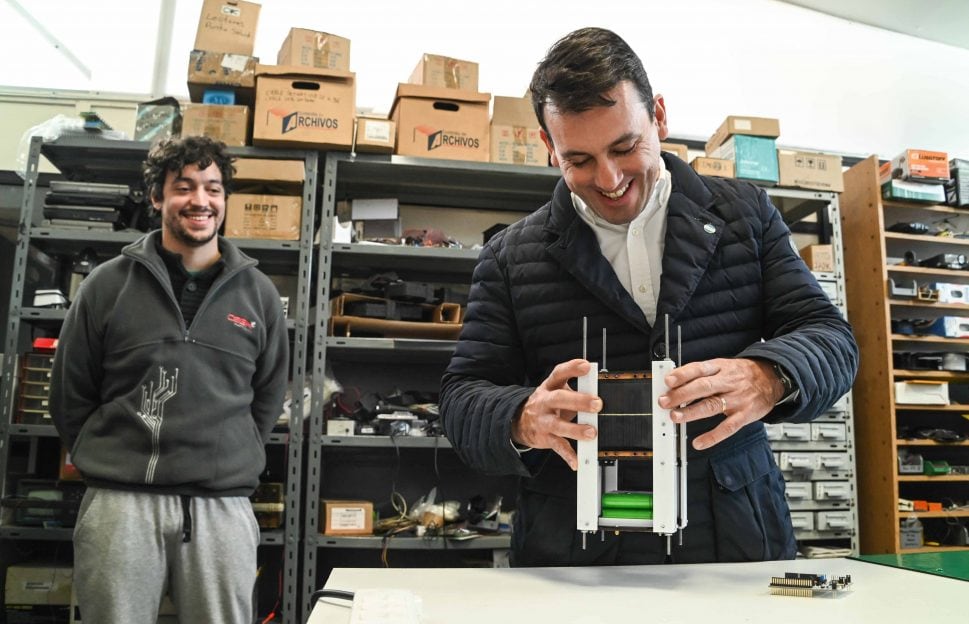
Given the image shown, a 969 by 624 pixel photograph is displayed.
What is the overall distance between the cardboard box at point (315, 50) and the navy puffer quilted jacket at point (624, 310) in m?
1.70

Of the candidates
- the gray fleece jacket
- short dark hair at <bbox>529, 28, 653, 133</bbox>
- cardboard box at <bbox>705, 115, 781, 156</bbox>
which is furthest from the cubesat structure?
cardboard box at <bbox>705, 115, 781, 156</bbox>

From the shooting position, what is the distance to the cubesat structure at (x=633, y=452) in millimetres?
774

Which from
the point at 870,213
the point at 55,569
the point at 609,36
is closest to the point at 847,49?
the point at 870,213

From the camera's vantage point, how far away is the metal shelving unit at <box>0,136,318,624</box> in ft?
7.37

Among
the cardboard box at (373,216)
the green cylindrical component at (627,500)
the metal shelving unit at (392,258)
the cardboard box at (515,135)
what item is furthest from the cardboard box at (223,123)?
the green cylindrical component at (627,500)

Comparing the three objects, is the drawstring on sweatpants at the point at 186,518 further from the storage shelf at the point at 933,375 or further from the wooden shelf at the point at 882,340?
the storage shelf at the point at 933,375

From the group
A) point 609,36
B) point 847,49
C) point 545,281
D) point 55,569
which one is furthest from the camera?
point 847,49

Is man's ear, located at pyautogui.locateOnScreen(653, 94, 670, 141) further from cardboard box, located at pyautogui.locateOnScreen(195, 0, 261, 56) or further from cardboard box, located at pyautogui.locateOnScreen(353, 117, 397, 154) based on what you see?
cardboard box, located at pyautogui.locateOnScreen(195, 0, 261, 56)

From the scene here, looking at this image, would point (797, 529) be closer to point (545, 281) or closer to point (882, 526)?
point (882, 526)

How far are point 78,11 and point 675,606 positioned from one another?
3.37 meters

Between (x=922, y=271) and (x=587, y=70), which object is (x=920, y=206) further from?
(x=587, y=70)

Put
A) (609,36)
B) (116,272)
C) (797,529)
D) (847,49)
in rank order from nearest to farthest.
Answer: (609,36), (116,272), (797,529), (847,49)

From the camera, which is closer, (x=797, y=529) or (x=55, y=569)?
(x=55, y=569)

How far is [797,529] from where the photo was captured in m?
2.58
